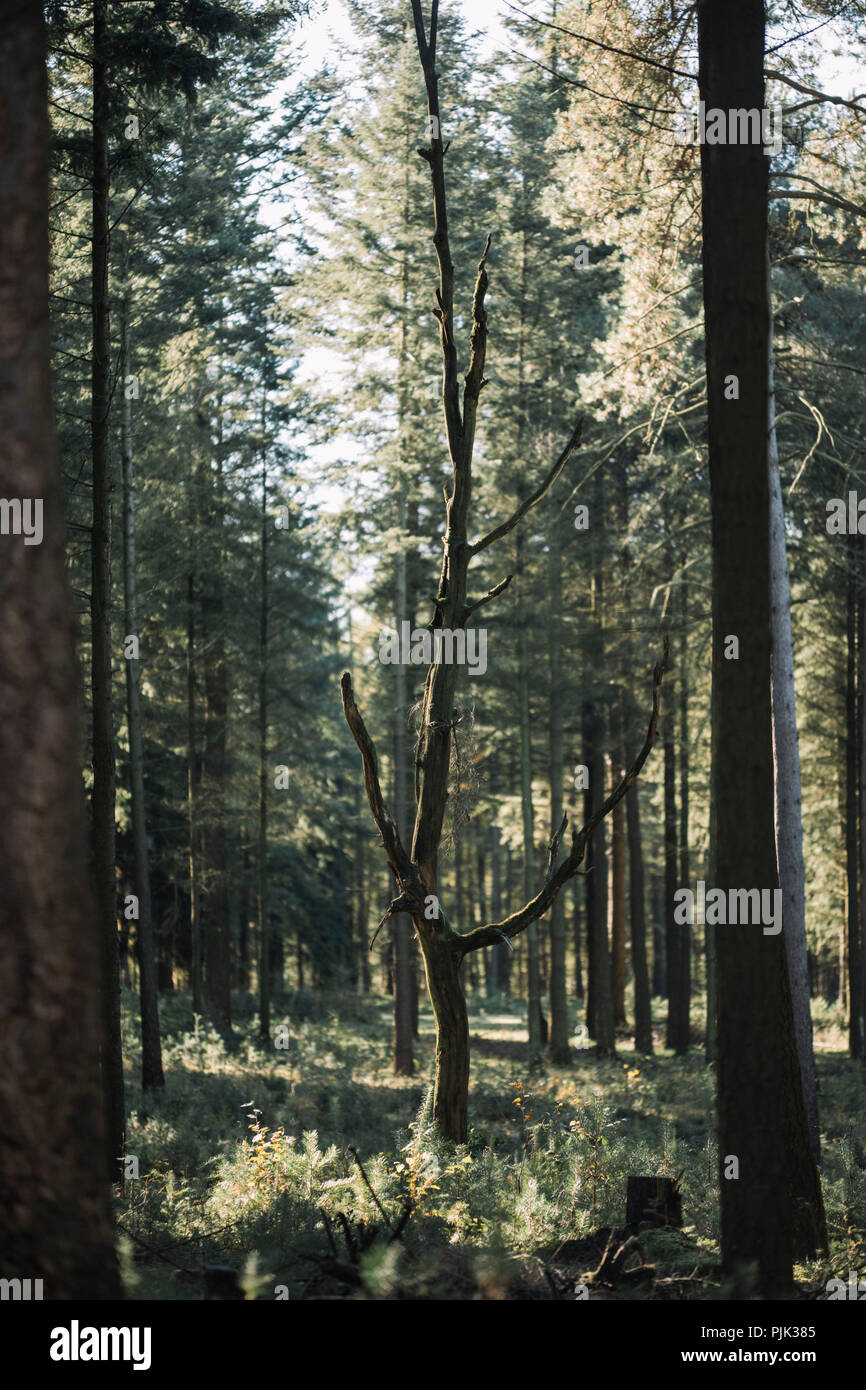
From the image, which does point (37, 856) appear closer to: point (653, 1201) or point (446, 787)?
point (446, 787)

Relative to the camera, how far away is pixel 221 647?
78.1 feet

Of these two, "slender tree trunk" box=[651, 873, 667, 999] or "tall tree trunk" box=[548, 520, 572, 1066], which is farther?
"slender tree trunk" box=[651, 873, 667, 999]

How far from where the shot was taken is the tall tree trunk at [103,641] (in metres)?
10.7

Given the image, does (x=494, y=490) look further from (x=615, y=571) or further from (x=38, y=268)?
(x=38, y=268)

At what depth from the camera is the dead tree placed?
9.55 meters

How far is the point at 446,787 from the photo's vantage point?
33.4 feet

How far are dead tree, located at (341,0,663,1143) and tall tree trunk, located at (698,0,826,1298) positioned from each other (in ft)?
9.03

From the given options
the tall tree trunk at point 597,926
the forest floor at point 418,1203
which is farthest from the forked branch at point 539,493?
the tall tree trunk at point 597,926

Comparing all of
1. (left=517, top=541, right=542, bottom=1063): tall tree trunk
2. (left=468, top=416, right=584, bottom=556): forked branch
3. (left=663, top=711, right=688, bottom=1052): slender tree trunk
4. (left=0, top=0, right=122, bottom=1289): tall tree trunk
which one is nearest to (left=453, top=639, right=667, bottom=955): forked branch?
(left=468, top=416, right=584, bottom=556): forked branch

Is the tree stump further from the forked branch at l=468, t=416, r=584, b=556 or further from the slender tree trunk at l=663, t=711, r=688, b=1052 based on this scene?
the slender tree trunk at l=663, t=711, r=688, b=1052

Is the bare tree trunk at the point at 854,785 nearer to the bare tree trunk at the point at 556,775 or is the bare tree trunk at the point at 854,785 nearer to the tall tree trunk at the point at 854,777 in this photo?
the tall tree trunk at the point at 854,777

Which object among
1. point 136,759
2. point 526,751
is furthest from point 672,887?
point 136,759

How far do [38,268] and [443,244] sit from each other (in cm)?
594
